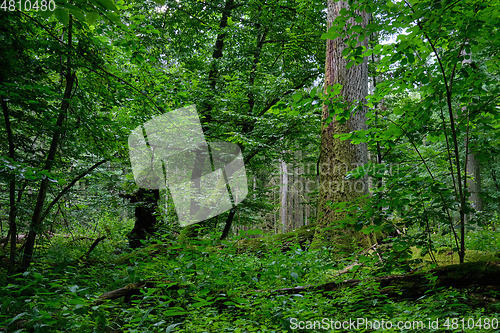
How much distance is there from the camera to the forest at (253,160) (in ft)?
7.68

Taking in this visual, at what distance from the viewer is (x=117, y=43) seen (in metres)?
4.20

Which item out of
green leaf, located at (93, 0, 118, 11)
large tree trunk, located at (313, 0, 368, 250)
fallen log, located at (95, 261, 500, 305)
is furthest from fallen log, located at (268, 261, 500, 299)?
green leaf, located at (93, 0, 118, 11)

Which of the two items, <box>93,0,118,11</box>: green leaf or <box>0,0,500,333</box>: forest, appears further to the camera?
<box>0,0,500,333</box>: forest

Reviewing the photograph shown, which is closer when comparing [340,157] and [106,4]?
[106,4]

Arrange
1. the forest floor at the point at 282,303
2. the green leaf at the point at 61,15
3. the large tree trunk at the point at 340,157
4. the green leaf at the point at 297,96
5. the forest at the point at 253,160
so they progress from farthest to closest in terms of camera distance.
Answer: the large tree trunk at the point at 340,157 → the green leaf at the point at 297,96 → the forest at the point at 253,160 → the forest floor at the point at 282,303 → the green leaf at the point at 61,15

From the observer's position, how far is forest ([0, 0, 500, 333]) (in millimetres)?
2342

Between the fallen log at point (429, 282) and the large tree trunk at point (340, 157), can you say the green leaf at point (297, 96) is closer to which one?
the fallen log at point (429, 282)

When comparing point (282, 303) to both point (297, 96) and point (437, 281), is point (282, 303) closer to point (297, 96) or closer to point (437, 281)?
point (437, 281)

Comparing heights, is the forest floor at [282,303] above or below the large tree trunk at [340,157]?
below

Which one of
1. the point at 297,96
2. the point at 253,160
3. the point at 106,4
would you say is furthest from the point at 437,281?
the point at 253,160

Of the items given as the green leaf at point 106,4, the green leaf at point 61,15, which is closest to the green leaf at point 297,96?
the green leaf at point 106,4

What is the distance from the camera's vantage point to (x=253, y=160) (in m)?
10.4

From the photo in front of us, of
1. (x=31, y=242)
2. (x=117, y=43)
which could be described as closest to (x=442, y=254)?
(x=117, y=43)

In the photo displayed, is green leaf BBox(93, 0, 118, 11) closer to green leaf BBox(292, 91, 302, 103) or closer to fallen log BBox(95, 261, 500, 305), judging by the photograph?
green leaf BBox(292, 91, 302, 103)
